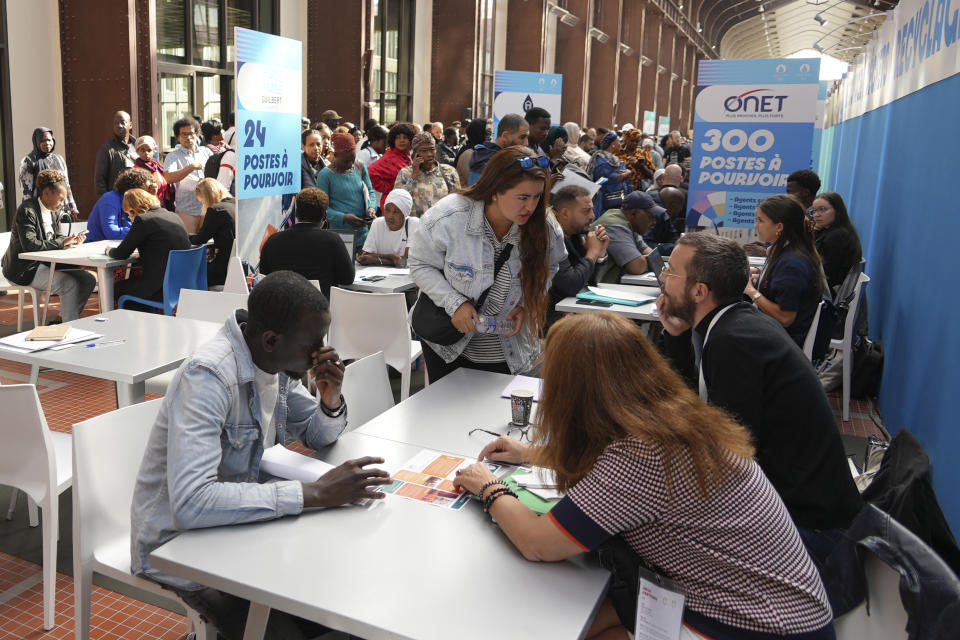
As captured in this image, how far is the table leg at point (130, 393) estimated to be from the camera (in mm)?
3094

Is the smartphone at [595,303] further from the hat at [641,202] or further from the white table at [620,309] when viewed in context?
the hat at [641,202]

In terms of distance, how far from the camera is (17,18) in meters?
7.91

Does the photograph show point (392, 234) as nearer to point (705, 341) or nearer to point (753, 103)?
point (753, 103)

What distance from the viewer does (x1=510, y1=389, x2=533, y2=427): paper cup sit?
251 cm

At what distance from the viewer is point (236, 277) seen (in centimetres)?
473

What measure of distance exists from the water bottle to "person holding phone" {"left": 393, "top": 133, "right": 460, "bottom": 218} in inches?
128

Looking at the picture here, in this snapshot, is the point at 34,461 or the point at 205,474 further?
the point at 34,461

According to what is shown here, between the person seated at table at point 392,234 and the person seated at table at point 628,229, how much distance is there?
138cm

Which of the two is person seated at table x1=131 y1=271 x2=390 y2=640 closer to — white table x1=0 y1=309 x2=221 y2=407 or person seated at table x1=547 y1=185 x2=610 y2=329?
white table x1=0 y1=309 x2=221 y2=407

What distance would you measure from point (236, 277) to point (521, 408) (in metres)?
2.80

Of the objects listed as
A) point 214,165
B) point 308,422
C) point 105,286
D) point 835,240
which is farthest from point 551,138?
point 308,422

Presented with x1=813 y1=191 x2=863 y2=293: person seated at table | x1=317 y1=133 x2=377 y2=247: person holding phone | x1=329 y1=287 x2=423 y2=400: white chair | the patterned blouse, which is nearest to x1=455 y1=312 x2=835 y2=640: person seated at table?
x1=329 y1=287 x2=423 y2=400: white chair

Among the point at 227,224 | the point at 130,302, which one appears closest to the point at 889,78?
the point at 227,224

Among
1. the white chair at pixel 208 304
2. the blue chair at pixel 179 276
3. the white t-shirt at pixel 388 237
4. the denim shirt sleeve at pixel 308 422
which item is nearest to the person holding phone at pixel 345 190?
the white t-shirt at pixel 388 237
